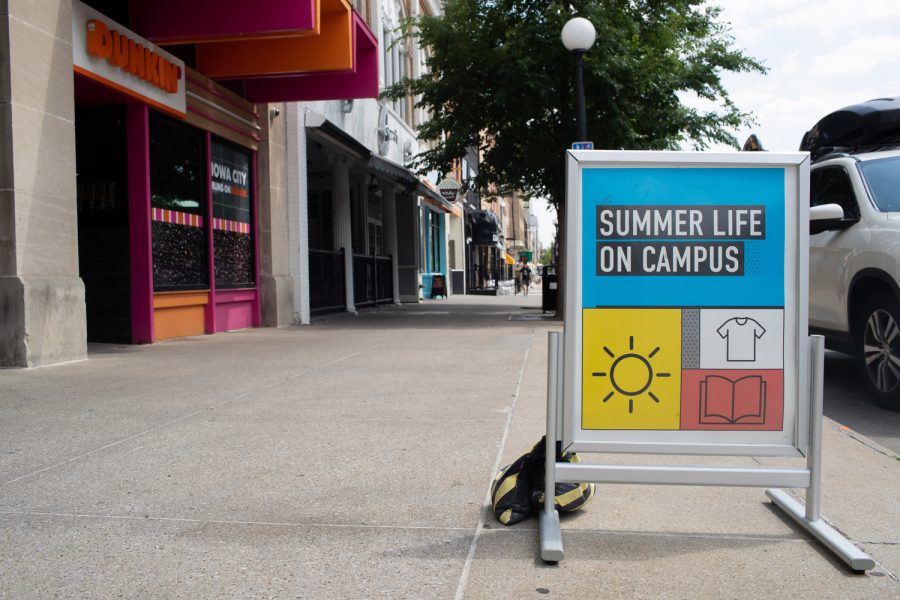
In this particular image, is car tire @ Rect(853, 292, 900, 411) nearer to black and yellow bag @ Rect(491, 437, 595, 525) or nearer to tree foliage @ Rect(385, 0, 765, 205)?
black and yellow bag @ Rect(491, 437, 595, 525)

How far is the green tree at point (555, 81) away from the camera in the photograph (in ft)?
53.3

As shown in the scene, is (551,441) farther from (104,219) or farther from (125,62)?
(104,219)

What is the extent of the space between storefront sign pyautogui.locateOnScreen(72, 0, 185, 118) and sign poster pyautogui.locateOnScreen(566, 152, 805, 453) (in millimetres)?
7643

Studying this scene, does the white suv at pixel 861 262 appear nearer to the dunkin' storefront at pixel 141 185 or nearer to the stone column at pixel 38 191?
the stone column at pixel 38 191

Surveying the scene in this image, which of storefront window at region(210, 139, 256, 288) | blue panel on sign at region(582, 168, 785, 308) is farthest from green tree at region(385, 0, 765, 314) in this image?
blue panel on sign at region(582, 168, 785, 308)

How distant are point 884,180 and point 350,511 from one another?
584 cm

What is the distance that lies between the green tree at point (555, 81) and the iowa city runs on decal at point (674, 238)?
42.0ft

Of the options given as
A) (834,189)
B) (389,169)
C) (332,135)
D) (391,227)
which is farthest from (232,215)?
(391,227)

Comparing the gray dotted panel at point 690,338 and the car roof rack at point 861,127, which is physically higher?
the car roof rack at point 861,127

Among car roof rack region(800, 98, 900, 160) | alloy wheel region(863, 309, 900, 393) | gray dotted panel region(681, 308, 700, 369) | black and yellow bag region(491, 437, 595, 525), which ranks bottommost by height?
black and yellow bag region(491, 437, 595, 525)

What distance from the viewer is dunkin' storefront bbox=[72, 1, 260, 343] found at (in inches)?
394

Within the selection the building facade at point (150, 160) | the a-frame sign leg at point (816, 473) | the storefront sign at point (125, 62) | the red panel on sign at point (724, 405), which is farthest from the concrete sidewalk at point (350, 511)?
the storefront sign at point (125, 62)

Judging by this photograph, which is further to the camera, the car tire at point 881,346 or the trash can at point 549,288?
the trash can at point 549,288

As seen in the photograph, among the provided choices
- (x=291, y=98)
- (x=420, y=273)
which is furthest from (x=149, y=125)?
(x=420, y=273)
